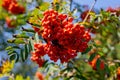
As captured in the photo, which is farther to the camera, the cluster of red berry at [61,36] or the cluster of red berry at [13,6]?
the cluster of red berry at [13,6]

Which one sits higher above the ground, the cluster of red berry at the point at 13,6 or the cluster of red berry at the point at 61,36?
the cluster of red berry at the point at 13,6

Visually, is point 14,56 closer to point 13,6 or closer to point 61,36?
point 61,36

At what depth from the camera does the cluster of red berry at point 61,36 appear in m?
2.91

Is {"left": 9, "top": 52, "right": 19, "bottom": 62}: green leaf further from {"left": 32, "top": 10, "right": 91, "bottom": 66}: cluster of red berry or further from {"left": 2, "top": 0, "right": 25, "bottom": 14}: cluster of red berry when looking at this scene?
{"left": 2, "top": 0, "right": 25, "bottom": 14}: cluster of red berry

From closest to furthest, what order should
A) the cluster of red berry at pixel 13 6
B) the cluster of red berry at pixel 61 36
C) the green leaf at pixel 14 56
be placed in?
the cluster of red berry at pixel 61 36 < the green leaf at pixel 14 56 < the cluster of red berry at pixel 13 6

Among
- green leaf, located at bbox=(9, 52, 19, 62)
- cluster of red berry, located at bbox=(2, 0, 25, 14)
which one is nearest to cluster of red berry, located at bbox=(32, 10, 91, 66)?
green leaf, located at bbox=(9, 52, 19, 62)

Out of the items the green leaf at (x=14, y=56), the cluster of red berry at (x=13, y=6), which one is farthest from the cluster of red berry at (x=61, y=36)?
the cluster of red berry at (x=13, y=6)

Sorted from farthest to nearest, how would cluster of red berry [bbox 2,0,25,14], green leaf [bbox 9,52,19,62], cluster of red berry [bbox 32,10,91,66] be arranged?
cluster of red berry [bbox 2,0,25,14] < green leaf [bbox 9,52,19,62] < cluster of red berry [bbox 32,10,91,66]

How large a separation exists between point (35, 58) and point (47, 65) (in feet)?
1.13

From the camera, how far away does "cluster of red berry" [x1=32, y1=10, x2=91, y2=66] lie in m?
2.91

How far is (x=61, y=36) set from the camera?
2.91 m

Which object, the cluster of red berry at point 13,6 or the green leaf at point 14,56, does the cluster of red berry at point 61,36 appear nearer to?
the green leaf at point 14,56

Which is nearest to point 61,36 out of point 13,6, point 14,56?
point 14,56

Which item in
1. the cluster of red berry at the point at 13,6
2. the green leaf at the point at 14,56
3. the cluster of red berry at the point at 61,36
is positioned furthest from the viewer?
the cluster of red berry at the point at 13,6
